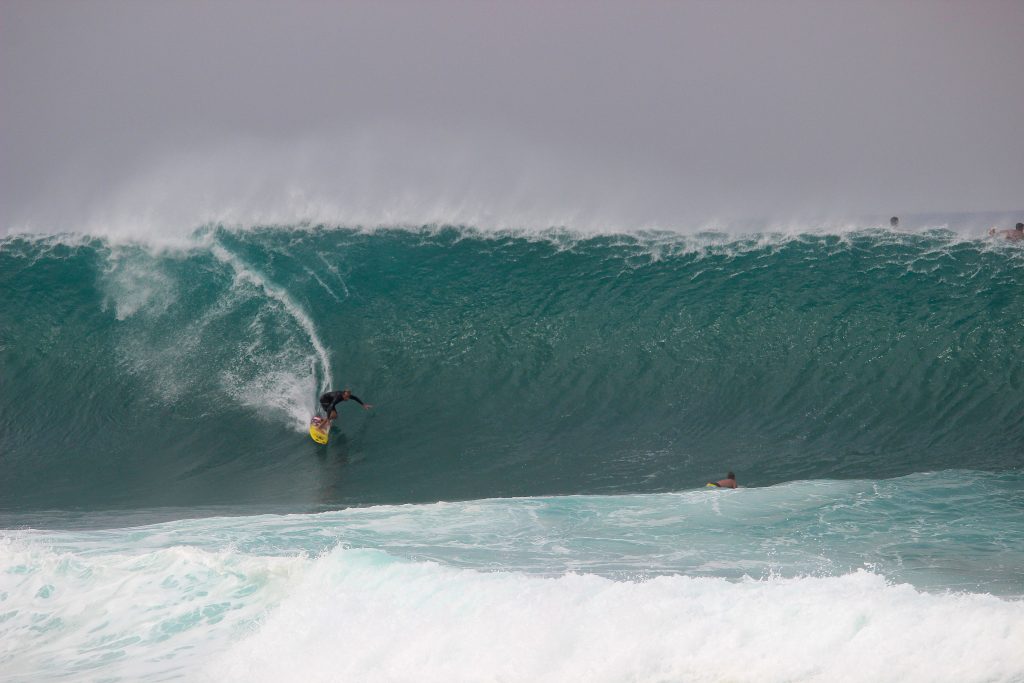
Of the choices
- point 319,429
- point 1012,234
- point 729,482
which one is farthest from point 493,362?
point 1012,234

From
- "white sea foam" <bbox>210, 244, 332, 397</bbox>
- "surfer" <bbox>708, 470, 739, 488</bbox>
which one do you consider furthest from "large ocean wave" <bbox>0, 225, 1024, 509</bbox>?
"surfer" <bbox>708, 470, 739, 488</bbox>

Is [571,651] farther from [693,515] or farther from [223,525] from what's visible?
[223,525]

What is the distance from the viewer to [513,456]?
47.9 feet

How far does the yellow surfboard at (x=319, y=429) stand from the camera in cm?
1552

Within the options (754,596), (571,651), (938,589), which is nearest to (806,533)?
(938,589)

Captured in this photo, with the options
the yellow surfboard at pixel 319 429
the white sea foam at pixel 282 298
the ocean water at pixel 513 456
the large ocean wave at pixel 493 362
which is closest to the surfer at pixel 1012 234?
the ocean water at pixel 513 456

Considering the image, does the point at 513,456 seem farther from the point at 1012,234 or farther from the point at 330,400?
the point at 1012,234

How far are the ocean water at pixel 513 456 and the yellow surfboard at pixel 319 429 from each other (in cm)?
30

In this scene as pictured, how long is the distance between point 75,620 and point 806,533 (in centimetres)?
748

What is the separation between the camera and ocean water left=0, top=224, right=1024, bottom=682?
7.36m

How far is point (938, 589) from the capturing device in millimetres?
8023

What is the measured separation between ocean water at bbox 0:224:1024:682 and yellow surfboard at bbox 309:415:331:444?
11.9 inches

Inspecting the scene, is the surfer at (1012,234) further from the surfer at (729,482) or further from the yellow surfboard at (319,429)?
the yellow surfboard at (319,429)

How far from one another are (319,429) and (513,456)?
3380 millimetres
